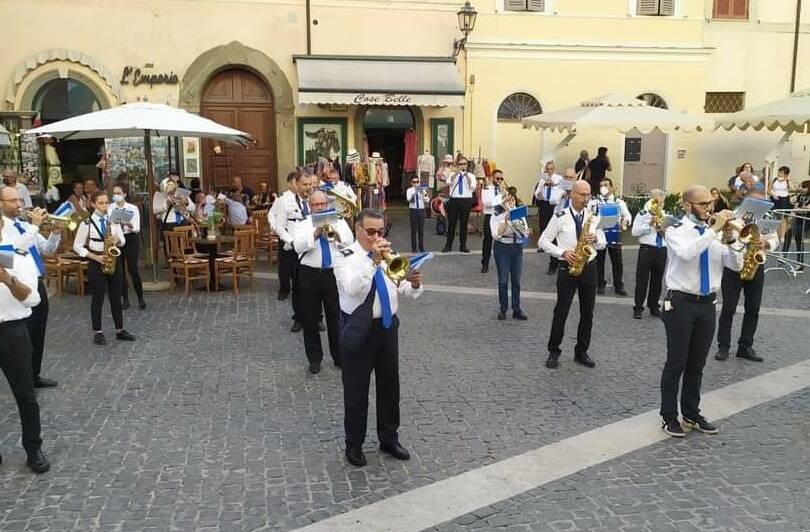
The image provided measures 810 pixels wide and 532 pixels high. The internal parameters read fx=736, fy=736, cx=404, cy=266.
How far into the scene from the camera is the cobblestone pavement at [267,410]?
487 centimetres

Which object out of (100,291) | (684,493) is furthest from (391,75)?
(684,493)

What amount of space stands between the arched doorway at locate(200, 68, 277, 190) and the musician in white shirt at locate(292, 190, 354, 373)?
11.8 m

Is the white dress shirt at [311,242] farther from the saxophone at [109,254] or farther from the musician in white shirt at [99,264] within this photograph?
the musician in white shirt at [99,264]

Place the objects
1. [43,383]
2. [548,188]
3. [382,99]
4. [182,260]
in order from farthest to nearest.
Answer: [382,99] < [548,188] < [182,260] < [43,383]

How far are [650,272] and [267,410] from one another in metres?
Result: 5.69

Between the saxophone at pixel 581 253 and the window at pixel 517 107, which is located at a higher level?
the window at pixel 517 107

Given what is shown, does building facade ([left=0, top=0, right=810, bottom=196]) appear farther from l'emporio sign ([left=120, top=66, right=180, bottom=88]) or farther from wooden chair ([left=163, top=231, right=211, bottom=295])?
wooden chair ([left=163, top=231, right=211, bottom=295])

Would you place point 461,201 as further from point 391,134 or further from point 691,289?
point 691,289

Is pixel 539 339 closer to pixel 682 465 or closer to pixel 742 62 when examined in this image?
pixel 682 465

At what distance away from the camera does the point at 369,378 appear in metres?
5.34

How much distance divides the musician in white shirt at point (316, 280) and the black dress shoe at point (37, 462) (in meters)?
2.74

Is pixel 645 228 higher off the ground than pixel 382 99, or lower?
lower

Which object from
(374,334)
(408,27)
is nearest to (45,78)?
(408,27)

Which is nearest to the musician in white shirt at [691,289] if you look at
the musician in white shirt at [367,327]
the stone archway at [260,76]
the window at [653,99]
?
the musician in white shirt at [367,327]
